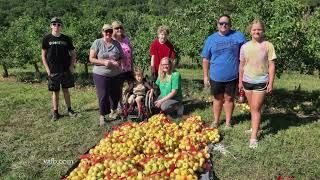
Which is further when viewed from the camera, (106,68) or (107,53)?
(106,68)

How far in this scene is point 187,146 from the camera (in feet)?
20.0

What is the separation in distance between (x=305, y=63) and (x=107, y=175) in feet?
26.6

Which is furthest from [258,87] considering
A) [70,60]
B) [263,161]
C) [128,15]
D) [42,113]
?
[128,15]

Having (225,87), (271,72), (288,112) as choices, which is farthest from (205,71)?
(288,112)

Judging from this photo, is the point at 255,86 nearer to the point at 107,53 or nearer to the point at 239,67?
the point at 239,67

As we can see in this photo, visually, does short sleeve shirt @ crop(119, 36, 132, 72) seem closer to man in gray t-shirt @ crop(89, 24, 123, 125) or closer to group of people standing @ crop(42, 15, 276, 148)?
group of people standing @ crop(42, 15, 276, 148)

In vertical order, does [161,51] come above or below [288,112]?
above

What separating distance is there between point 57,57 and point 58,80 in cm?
49

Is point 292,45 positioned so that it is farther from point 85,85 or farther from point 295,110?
point 85,85

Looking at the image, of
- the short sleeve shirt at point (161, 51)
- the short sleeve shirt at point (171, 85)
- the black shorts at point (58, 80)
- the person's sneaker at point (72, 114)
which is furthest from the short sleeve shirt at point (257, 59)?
the person's sneaker at point (72, 114)

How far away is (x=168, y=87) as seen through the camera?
28.2 feet

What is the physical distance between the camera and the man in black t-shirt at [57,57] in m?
8.70

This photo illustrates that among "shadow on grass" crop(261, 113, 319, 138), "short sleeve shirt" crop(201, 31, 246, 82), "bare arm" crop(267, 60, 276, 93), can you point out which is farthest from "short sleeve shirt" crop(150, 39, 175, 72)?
"bare arm" crop(267, 60, 276, 93)

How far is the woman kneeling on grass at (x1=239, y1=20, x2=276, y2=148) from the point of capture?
22.0 ft
